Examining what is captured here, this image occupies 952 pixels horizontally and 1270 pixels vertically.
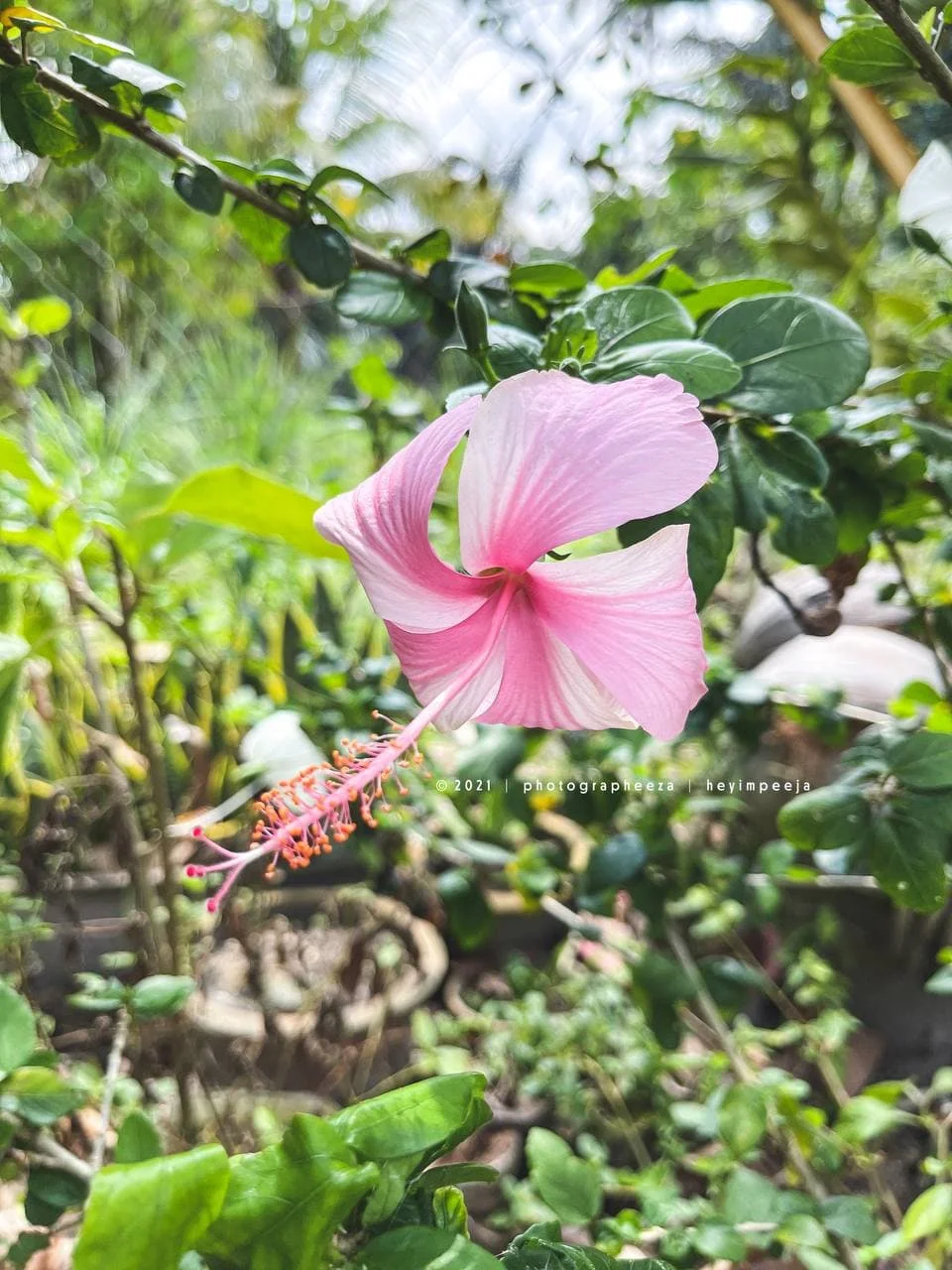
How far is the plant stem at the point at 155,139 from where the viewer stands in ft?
0.95

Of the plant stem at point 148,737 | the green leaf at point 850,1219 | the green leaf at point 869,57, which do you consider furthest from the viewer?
the plant stem at point 148,737

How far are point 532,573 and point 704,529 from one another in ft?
0.22

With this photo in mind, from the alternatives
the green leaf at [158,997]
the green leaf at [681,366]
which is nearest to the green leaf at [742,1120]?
the green leaf at [158,997]

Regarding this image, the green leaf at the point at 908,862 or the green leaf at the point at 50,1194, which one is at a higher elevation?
the green leaf at the point at 908,862

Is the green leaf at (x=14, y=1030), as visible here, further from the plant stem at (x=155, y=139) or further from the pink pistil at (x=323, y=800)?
the plant stem at (x=155, y=139)

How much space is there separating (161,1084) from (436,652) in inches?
26.1

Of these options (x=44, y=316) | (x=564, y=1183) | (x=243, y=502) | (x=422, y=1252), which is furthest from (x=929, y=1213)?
(x=44, y=316)

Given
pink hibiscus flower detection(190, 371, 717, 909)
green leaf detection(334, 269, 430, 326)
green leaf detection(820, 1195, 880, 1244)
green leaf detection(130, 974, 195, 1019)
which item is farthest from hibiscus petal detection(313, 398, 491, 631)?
green leaf detection(820, 1195, 880, 1244)

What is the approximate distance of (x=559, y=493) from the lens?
23cm

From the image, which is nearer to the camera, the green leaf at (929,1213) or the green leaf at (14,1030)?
the green leaf at (14,1030)

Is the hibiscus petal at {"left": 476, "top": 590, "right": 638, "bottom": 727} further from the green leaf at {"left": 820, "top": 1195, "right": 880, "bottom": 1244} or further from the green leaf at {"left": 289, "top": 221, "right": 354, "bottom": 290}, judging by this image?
the green leaf at {"left": 820, "top": 1195, "right": 880, "bottom": 1244}

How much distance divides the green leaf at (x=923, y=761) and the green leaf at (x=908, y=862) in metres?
0.02

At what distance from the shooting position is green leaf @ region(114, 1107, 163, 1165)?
29 cm

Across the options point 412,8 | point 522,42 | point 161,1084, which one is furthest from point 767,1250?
point 412,8
